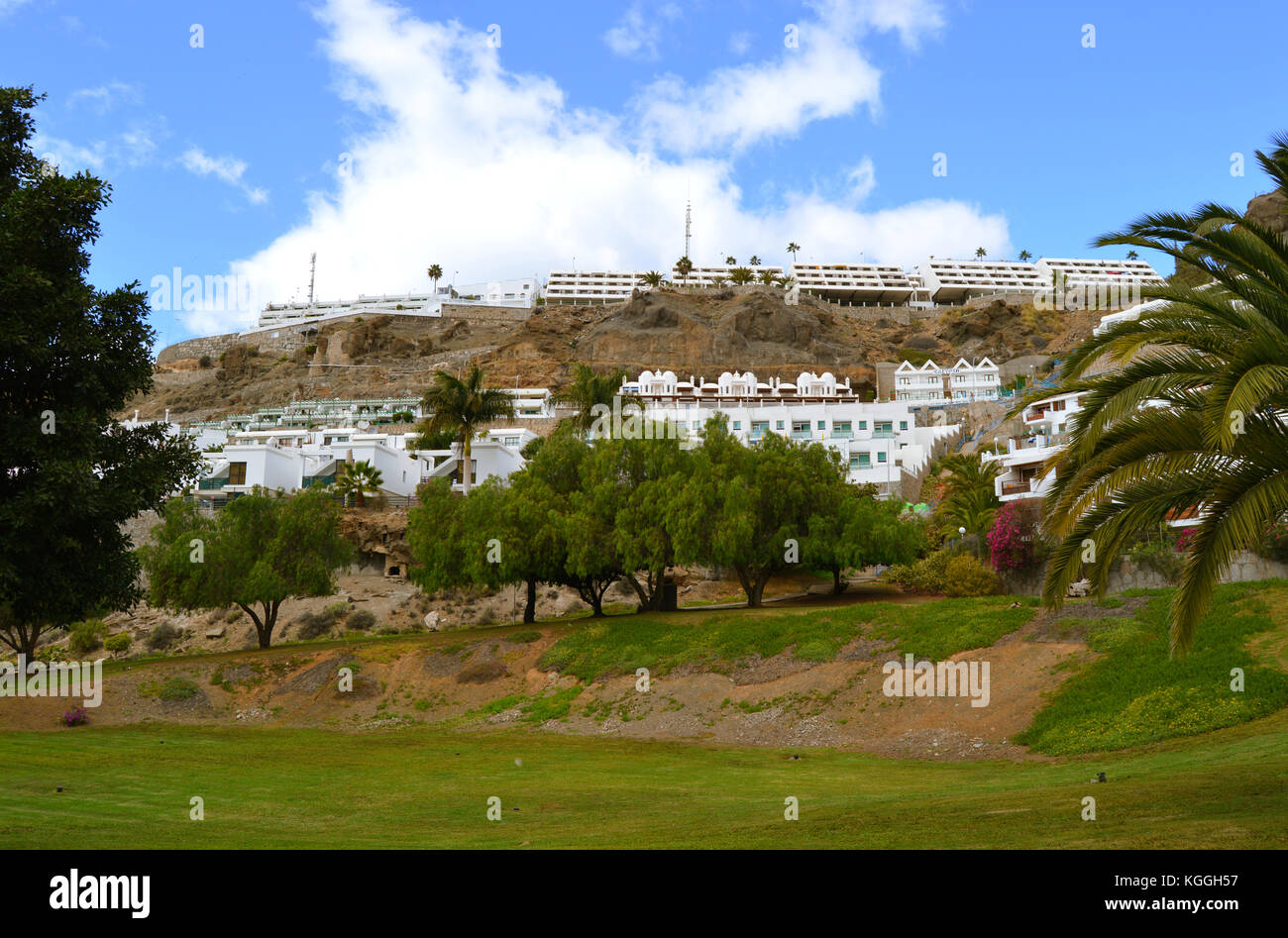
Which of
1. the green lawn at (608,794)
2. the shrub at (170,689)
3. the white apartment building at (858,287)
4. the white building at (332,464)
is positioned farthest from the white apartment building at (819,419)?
the white apartment building at (858,287)

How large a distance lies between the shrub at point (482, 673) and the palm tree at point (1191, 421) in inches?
1038

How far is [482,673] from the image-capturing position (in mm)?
37938

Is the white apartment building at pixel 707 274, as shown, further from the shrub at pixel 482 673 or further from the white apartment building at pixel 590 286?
the shrub at pixel 482 673

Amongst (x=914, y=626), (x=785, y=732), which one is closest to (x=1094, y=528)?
(x=785, y=732)

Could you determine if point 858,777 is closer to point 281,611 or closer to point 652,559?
point 652,559

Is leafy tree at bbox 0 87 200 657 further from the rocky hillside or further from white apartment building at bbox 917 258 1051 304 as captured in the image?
white apartment building at bbox 917 258 1051 304

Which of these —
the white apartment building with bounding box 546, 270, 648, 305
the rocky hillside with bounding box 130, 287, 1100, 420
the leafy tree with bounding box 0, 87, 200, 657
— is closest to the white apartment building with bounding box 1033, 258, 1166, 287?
the rocky hillside with bounding box 130, 287, 1100, 420

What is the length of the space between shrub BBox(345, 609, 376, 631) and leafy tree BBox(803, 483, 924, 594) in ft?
81.3

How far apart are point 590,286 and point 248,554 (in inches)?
5607

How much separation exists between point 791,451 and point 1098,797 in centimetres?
3169

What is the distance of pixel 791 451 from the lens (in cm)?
4588

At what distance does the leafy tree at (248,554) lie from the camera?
136 ft

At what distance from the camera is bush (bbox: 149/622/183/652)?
54281 millimetres

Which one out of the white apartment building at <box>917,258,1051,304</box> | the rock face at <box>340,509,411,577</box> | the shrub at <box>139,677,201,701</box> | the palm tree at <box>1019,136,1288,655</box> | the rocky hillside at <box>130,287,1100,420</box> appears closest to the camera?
the palm tree at <box>1019,136,1288,655</box>
